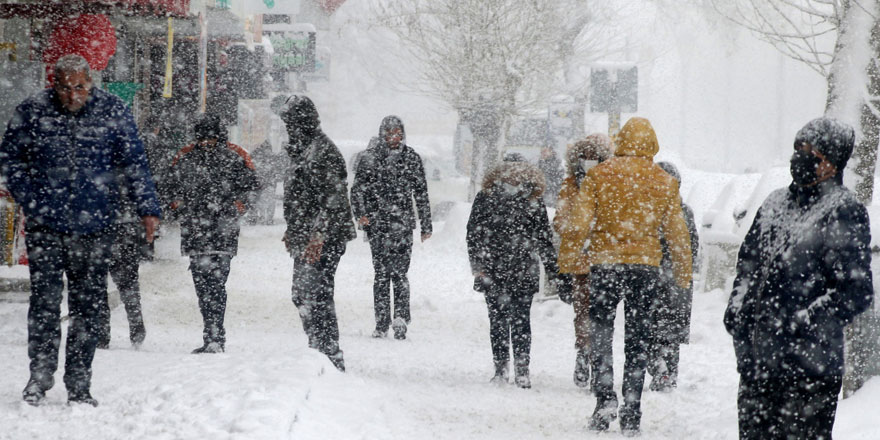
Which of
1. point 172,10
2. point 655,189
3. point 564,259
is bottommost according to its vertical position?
point 564,259

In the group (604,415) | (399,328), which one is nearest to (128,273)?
(399,328)

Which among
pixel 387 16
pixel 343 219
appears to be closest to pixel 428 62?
pixel 387 16

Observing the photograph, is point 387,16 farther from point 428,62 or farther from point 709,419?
point 709,419

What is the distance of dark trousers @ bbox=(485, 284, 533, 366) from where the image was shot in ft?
23.7

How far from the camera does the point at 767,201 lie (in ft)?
14.0

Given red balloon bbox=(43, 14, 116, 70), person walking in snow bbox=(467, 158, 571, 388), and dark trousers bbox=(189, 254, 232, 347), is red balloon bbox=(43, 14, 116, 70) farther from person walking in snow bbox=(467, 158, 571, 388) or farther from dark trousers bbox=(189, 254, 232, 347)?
person walking in snow bbox=(467, 158, 571, 388)

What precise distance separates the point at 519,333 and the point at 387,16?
17521 mm

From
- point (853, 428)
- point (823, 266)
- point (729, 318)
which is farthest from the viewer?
point (853, 428)

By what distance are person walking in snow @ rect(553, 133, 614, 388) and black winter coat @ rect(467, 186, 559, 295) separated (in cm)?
19

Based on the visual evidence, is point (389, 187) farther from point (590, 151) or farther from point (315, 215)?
point (590, 151)

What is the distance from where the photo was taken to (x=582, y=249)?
6.79 meters

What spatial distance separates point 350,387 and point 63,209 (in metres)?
1.93

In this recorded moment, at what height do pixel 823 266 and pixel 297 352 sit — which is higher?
pixel 823 266

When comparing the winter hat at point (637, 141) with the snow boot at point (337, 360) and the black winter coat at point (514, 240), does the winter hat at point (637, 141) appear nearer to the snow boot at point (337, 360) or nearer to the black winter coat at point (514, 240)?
the black winter coat at point (514, 240)
